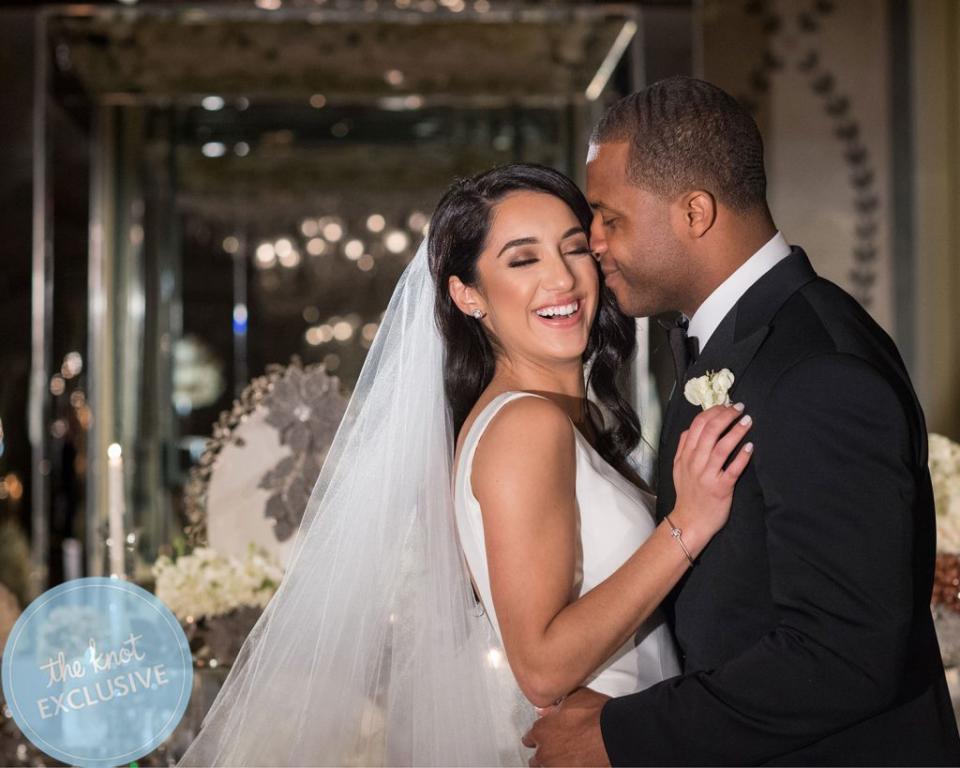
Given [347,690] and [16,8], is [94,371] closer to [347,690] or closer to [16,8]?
[16,8]

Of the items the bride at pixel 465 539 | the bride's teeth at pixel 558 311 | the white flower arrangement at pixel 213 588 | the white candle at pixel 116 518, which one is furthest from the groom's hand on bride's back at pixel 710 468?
the white candle at pixel 116 518

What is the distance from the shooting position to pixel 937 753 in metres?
1.94

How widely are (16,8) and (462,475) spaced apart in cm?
360

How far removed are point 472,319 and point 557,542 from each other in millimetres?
704

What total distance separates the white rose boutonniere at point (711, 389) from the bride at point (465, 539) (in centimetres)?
30

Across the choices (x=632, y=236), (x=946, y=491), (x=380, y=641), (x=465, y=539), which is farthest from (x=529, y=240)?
(x=946, y=491)

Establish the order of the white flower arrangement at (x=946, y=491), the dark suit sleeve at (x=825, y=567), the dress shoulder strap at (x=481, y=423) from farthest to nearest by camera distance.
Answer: the white flower arrangement at (x=946, y=491) < the dress shoulder strap at (x=481, y=423) < the dark suit sleeve at (x=825, y=567)

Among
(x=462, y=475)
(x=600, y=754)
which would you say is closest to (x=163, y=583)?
(x=462, y=475)

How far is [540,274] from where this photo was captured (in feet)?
8.26

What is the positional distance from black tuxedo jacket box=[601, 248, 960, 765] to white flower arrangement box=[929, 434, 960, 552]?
1.22 meters

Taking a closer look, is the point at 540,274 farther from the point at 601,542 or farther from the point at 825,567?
the point at 825,567

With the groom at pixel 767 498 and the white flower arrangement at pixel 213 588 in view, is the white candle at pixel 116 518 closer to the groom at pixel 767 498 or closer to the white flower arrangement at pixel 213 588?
the white flower arrangement at pixel 213 588

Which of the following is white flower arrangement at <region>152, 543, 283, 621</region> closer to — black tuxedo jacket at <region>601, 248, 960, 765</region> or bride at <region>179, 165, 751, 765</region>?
bride at <region>179, 165, 751, 765</region>

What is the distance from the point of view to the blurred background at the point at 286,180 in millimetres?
4840
